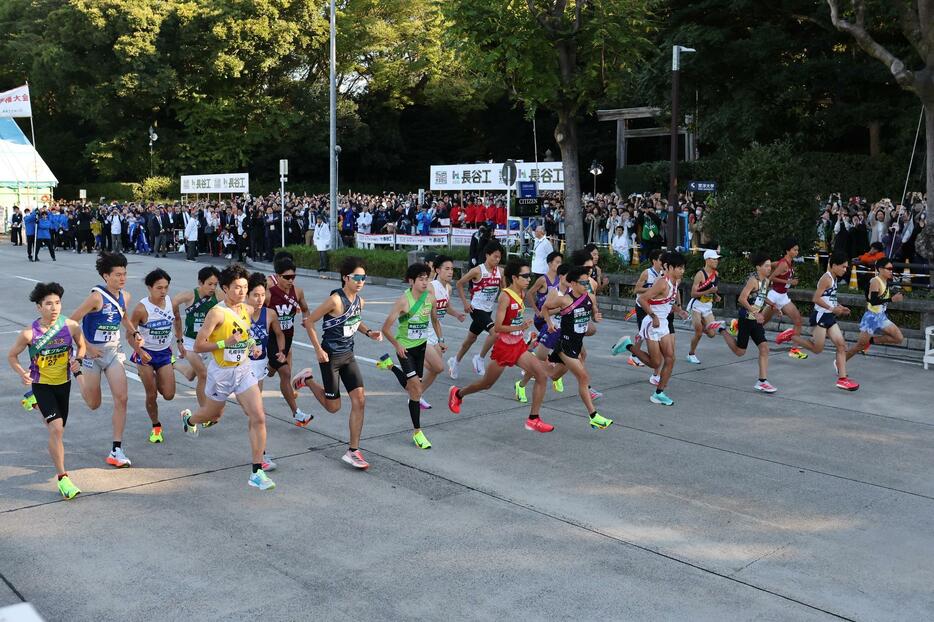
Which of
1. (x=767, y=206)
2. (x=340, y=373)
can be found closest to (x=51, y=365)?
(x=340, y=373)

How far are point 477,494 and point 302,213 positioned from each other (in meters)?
26.1

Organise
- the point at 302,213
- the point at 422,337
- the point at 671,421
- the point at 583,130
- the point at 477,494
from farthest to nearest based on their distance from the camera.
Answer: the point at 583,130, the point at 302,213, the point at 671,421, the point at 422,337, the point at 477,494

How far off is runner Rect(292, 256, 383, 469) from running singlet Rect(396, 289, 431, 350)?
0.51 m

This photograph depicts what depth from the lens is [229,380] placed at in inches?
294

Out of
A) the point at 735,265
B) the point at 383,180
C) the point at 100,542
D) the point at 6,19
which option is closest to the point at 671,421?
the point at 100,542

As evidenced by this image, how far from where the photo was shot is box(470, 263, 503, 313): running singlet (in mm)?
11766

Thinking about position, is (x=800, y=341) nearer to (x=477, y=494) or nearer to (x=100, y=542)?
(x=477, y=494)

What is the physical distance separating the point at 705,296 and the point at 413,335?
5166mm

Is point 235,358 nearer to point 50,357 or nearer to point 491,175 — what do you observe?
point 50,357

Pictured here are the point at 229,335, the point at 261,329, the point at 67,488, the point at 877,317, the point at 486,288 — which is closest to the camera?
the point at 67,488

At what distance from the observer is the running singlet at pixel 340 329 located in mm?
8164

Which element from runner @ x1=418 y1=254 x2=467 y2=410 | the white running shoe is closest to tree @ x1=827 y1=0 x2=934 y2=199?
the white running shoe

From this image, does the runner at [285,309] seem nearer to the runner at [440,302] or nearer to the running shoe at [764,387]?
the runner at [440,302]

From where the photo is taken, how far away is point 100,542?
20.6ft
